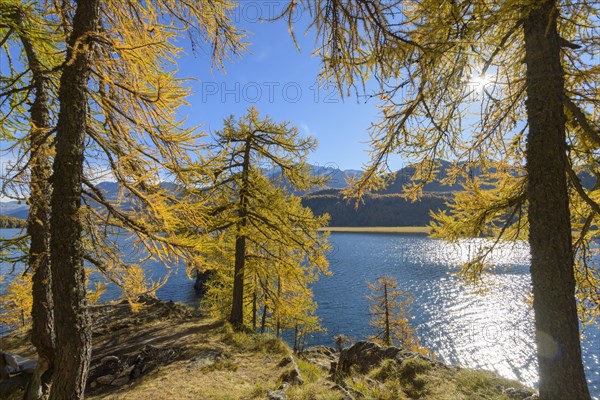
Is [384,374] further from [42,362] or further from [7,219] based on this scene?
[7,219]

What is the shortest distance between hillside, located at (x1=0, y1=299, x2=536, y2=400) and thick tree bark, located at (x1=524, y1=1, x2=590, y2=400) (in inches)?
110

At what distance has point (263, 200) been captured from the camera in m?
10.4

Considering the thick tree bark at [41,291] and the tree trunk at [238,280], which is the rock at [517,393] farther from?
the thick tree bark at [41,291]

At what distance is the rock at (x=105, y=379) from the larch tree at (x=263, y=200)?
4.25 m

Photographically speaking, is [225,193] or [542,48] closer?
[542,48]

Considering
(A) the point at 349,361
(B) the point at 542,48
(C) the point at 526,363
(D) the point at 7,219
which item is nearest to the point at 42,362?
(D) the point at 7,219

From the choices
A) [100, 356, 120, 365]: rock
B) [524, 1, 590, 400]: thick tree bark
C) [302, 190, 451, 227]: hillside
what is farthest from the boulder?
[302, 190, 451, 227]: hillside

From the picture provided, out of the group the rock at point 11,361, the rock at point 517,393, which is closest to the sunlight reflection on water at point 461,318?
the rock at point 517,393

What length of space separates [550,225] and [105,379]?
1009 cm

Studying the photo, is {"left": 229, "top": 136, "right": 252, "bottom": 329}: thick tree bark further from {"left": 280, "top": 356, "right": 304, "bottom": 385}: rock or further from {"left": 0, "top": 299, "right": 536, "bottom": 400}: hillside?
{"left": 280, "top": 356, "right": 304, "bottom": 385}: rock

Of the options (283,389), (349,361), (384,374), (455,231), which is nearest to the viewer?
(283,389)

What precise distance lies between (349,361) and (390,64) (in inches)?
329

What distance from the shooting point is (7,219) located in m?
6.93

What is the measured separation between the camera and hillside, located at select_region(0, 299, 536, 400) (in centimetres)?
622
